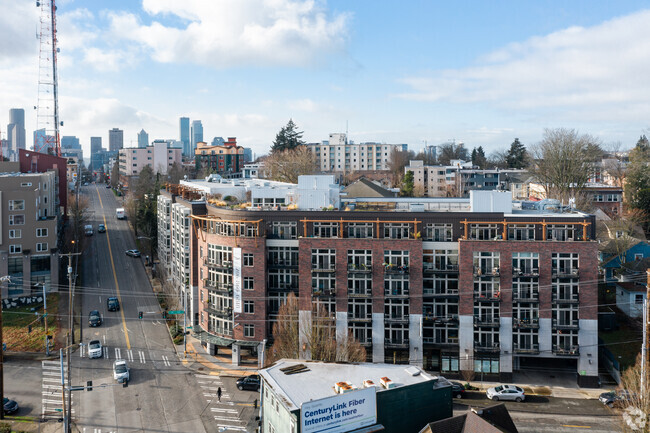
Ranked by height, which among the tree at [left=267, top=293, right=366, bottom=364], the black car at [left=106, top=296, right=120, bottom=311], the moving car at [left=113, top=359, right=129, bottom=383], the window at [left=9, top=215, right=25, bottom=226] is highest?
the window at [left=9, top=215, right=25, bottom=226]

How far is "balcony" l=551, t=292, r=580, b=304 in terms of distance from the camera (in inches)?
1591

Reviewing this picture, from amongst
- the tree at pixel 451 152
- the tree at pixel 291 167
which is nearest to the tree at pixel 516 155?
the tree at pixel 451 152

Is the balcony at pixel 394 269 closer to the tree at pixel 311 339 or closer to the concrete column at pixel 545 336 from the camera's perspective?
the tree at pixel 311 339

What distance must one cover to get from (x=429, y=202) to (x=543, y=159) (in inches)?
1577

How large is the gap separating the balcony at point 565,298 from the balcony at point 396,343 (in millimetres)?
11569

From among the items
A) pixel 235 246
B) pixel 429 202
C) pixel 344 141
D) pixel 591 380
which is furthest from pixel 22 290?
pixel 344 141

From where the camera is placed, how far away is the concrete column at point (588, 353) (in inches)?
1590

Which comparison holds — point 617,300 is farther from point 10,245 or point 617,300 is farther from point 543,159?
point 10,245

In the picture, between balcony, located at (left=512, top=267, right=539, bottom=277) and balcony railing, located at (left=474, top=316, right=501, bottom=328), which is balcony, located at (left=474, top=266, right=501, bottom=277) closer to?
balcony, located at (left=512, top=267, right=539, bottom=277)

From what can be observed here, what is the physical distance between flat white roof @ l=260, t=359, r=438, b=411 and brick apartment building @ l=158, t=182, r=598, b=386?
11.6 m

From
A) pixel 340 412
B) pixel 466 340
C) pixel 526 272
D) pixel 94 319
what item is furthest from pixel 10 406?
pixel 526 272

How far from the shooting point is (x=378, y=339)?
42.4 metres

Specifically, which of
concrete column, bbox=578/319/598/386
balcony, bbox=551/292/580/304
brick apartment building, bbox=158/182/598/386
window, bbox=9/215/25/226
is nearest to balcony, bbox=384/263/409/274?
brick apartment building, bbox=158/182/598/386

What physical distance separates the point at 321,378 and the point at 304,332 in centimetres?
1306
